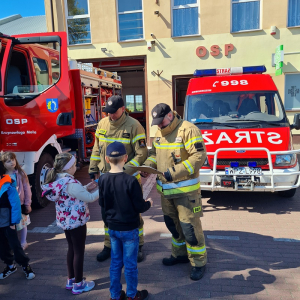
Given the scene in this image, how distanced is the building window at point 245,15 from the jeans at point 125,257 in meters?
10.1

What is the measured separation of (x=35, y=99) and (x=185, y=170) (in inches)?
125

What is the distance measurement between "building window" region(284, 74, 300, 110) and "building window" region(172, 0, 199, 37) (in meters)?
3.83

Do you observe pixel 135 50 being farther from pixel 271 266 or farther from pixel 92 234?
pixel 271 266

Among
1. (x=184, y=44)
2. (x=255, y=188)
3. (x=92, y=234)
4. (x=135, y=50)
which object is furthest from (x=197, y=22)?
(x=92, y=234)

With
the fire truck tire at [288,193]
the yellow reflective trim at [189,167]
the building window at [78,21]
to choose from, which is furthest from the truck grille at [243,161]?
the building window at [78,21]

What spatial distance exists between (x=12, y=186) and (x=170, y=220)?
5.69ft

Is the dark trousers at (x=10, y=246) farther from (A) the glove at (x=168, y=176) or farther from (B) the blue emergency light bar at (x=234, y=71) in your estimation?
(B) the blue emergency light bar at (x=234, y=71)

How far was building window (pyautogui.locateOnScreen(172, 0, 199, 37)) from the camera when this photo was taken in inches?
424

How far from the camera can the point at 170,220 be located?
329cm

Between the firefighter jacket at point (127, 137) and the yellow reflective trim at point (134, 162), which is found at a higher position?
the firefighter jacket at point (127, 137)

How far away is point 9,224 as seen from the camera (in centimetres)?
306

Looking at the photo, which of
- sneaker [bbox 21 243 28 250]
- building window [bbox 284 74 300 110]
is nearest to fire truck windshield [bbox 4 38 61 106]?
sneaker [bbox 21 243 28 250]

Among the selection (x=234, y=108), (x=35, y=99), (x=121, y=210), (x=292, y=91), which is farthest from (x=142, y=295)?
(x=292, y=91)

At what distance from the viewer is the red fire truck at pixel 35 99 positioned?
16.0ft
